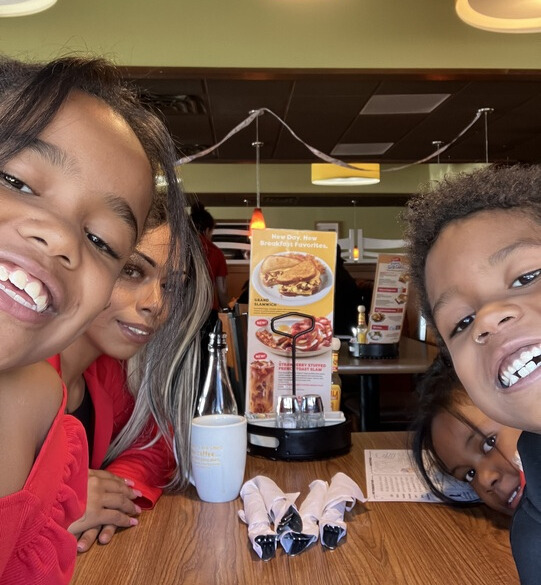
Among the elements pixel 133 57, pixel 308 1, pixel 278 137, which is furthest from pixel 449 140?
pixel 133 57

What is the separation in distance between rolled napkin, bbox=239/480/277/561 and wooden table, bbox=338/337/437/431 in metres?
1.63

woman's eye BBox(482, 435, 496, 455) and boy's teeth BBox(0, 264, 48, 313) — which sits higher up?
boy's teeth BBox(0, 264, 48, 313)

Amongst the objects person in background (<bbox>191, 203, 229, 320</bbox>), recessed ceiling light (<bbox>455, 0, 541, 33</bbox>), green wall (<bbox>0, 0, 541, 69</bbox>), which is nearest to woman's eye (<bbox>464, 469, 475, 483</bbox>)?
recessed ceiling light (<bbox>455, 0, 541, 33</bbox>)

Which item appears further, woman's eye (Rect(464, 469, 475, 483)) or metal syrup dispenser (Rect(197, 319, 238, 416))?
metal syrup dispenser (Rect(197, 319, 238, 416))

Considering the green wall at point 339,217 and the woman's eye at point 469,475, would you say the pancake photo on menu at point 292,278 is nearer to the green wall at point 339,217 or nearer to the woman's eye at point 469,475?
the woman's eye at point 469,475

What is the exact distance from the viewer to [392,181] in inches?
486

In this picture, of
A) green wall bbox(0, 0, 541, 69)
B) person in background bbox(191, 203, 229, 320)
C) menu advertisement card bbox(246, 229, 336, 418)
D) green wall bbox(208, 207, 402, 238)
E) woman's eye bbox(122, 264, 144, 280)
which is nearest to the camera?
woman's eye bbox(122, 264, 144, 280)

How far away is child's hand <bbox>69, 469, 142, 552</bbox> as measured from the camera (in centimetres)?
107

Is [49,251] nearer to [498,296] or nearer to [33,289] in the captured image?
[33,289]

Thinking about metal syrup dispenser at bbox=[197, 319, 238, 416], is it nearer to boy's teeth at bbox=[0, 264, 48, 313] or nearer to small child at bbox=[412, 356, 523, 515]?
small child at bbox=[412, 356, 523, 515]

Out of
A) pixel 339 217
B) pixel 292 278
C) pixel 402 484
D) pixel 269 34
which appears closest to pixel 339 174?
pixel 339 217

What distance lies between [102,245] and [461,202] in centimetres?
55

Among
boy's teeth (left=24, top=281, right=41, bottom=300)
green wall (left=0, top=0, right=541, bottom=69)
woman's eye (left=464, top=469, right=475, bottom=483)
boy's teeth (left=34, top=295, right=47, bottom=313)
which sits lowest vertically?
woman's eye (left=464, top=469, right=475, bottom=483)

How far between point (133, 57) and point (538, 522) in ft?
14.6
